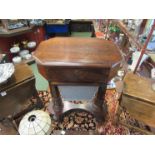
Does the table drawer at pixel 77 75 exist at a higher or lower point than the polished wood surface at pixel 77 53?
lower

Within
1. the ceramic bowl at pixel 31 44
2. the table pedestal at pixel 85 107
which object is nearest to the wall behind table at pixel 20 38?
the ceramic bowl at pixel 31 44

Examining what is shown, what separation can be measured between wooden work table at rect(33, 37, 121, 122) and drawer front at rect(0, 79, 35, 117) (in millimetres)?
394

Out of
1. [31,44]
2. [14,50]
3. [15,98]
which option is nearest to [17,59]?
[14,50]

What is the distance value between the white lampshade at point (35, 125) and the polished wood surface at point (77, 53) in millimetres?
533

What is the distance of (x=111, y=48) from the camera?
1197 millimetres

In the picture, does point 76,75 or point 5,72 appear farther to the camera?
point 5,72

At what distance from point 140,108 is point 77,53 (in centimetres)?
75

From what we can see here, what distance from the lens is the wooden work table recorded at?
3.39 ft

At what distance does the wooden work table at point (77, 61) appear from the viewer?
1.03 m

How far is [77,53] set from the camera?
1120 millimetres

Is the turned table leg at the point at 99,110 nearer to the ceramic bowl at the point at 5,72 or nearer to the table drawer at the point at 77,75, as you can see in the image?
the table drawer at the point at 77,75

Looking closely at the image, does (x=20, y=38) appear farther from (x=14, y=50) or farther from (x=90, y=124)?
(x=90, y=124)
